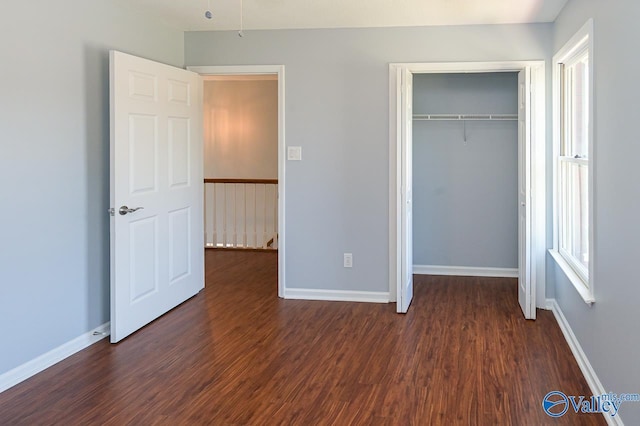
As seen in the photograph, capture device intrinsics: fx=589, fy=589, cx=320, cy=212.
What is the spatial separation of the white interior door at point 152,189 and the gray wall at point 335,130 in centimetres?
75

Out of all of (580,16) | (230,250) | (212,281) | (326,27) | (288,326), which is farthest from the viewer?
(230,250)

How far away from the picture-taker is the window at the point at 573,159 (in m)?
3.58

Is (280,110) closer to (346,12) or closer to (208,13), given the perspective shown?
(346,12)

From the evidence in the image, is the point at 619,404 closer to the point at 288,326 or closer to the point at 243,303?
the point at 288,326

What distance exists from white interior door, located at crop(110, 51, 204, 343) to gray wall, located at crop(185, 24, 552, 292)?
755 mm

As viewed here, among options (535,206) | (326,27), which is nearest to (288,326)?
(535,206)

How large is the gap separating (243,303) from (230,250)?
107 inches

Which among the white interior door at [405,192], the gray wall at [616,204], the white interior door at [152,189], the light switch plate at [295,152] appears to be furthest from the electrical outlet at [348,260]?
the gray wall at [616,204]

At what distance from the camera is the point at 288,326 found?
434 cm

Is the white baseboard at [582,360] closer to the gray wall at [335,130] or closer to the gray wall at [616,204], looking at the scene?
the gray wall at [616,204]

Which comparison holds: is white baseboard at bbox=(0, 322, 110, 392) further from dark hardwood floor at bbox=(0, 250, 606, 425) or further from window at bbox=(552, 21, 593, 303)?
window at bbox=(552, 21, 593, 303)

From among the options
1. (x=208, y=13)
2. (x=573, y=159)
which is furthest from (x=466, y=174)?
(x=208, y=13)

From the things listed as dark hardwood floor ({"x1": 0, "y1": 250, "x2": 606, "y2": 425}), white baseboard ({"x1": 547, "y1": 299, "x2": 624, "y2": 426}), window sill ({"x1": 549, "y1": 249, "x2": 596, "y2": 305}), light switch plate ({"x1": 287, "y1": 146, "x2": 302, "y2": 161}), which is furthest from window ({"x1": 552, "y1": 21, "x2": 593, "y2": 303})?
light switch plate ({"x1": 287, "y1": 146, "x2": 302, "y2": 161})

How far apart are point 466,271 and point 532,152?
190cm
